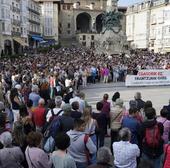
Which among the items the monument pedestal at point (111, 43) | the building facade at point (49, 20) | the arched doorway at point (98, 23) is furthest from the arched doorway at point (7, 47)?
the arched doorway at point (98, 23)

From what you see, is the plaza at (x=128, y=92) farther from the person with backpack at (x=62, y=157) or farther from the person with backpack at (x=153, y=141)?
the person with backpack at (x=62, y=157)

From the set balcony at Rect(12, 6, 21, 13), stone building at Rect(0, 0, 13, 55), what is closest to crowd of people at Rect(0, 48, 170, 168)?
stone building at Rect(0, 0, 13, 55)

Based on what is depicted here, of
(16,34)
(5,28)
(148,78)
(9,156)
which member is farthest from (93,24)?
(9,156)

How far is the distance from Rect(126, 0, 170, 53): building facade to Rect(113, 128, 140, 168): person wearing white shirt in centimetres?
7138

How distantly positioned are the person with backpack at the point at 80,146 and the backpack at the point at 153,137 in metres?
1.40

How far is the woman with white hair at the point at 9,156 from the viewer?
609 cm

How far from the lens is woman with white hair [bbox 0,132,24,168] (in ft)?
20.0

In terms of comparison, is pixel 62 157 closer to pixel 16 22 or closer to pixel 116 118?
pixel 116 118

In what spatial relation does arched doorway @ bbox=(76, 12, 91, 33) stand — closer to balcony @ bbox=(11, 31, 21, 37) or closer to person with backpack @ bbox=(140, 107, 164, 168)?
balcony @ bbox=(11, 31, 21, 37)

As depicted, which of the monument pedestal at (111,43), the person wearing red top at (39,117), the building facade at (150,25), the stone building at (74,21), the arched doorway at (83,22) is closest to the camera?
the person wearing red top at (39,117)

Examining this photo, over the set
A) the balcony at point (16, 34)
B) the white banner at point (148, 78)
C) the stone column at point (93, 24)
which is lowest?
the white banner at point (148, 78)

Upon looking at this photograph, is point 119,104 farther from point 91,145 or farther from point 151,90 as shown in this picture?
point 151,90

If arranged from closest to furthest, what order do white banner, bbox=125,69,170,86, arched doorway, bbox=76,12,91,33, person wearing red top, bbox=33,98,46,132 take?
person wearing red top, bbox=33,98,46,132
white banner, bbox=125,69,170,86
arched doorway, bbox=76,12,91,33

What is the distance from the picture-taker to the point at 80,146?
652cm
